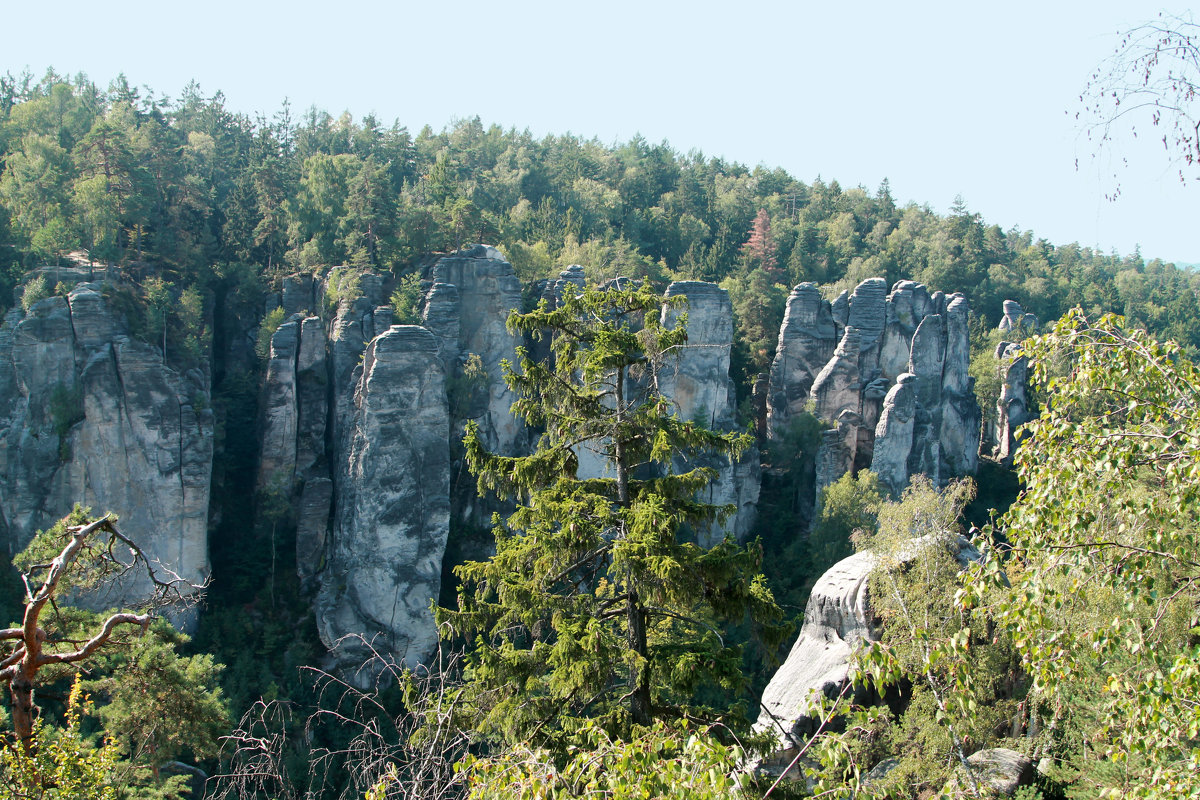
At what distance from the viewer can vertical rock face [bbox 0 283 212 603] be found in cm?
2205

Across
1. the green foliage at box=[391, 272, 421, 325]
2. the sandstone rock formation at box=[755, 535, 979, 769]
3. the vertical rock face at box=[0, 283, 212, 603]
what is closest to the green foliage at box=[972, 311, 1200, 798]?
the sandstone rock formation at box=[755, 535, 979, 769]

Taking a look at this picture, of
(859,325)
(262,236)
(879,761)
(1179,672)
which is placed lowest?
(879,761)

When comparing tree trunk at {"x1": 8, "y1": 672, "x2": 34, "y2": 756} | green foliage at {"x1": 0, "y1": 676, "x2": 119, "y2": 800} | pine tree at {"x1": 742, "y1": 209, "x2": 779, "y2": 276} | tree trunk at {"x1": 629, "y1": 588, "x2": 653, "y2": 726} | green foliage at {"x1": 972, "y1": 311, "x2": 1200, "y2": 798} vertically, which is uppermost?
pine tree at {"x1": 742, "y1": 209, "x2": 779, "y2": 276}

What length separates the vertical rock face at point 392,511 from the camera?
23750 mm

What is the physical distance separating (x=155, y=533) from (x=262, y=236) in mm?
14018

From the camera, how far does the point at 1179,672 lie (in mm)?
3650

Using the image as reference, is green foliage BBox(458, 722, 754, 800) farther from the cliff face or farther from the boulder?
the cliff face

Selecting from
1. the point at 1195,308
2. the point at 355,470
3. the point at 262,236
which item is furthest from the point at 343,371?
the point at 1195,308

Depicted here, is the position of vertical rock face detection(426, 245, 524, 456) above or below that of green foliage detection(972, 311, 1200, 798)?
above

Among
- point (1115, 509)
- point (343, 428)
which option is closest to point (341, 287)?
point (343, 428)

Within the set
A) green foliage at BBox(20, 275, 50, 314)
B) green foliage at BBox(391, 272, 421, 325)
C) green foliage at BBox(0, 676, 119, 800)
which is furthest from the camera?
green foliage at BBox(391, 272, 421, 325)

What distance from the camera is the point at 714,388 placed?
1225 inches

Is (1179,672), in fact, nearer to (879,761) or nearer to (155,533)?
(879,761)

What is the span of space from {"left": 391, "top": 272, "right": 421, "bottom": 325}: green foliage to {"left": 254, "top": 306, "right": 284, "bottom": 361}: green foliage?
3.82 meters
